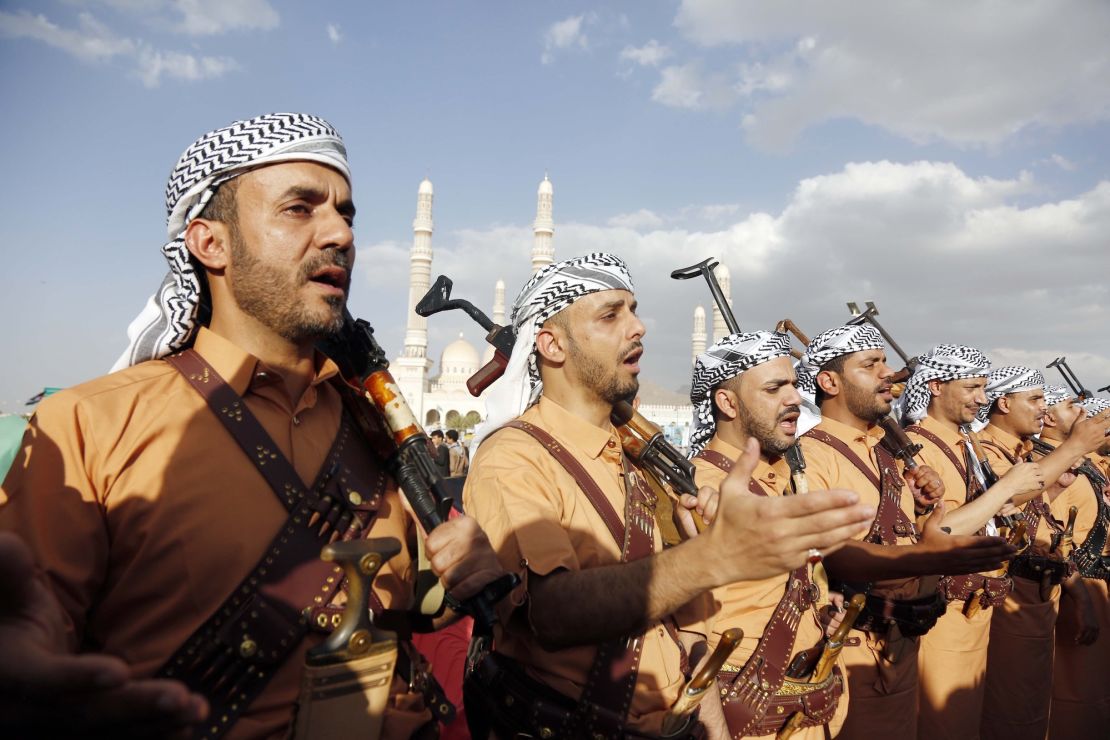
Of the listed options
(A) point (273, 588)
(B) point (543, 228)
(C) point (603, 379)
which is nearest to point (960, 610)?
(C) point (603, 379)

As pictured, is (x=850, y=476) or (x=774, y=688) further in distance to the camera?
(x=850, y=476)

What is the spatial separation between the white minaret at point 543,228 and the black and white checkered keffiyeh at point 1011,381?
41811 millimetres

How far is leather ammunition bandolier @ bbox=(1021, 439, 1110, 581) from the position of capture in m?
6.11

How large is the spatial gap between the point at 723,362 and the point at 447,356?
58.3m

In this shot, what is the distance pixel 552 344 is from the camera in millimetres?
2635

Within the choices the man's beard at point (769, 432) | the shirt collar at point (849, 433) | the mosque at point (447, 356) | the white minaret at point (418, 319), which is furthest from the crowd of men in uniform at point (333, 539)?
the white minaret at point (418, 319)

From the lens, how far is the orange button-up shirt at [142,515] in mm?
1287

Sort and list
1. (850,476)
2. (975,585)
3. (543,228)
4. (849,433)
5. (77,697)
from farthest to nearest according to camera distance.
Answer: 1. (543,228)
2. (975,585)
3. (849,433)
4. (850,476)
5. (77,697)

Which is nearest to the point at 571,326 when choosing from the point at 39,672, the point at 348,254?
the point at 348,254

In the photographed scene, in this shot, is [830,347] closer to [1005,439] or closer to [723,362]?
[723,362]

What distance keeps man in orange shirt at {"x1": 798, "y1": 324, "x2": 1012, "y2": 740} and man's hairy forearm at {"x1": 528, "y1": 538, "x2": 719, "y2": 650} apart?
1.79 m

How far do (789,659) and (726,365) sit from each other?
1.55 m

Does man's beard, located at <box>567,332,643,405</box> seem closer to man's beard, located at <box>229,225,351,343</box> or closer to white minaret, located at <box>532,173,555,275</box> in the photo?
man's beard, located at <box>229,225,351,343</box>

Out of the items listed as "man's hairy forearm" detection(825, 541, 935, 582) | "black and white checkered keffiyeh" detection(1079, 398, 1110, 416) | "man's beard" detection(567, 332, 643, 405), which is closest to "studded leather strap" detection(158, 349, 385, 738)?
"man's beard" detection(567, 332, 643, 405)
